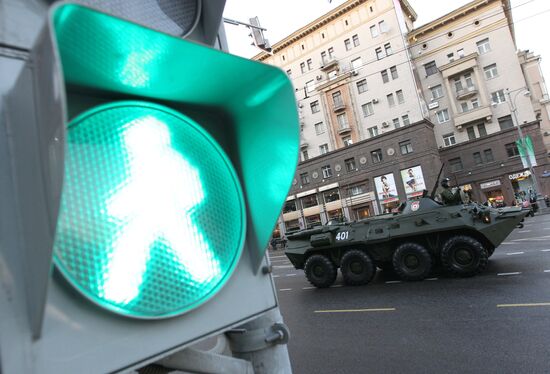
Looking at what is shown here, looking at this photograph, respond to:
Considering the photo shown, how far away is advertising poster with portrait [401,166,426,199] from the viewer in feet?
92.8

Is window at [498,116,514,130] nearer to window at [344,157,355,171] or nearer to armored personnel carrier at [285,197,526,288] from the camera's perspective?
window at [344,157,355,171]

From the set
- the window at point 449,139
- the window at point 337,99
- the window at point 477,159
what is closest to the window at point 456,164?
the window at point 477,159

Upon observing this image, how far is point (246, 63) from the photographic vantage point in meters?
0.77

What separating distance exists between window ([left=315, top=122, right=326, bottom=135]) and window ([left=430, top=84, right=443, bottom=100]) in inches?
377

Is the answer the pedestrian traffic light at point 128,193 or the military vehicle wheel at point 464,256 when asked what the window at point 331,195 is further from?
the pedestrian traffic light at point 128,193

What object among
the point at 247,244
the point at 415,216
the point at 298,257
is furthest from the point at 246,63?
→ the point at 298,257

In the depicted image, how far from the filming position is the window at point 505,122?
28.6 meters

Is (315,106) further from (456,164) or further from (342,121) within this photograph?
(456,164)

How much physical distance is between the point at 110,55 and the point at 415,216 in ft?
28.5

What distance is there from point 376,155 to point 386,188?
289 centimetres

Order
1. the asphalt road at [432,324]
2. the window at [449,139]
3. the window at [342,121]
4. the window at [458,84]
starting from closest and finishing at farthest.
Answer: the asphalt road at [432,324], the window at [458,84], the window at [449,139], the window at [342,121]

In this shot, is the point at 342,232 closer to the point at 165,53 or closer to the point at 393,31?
the point at 165,53

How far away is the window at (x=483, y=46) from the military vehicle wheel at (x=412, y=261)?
27949mm

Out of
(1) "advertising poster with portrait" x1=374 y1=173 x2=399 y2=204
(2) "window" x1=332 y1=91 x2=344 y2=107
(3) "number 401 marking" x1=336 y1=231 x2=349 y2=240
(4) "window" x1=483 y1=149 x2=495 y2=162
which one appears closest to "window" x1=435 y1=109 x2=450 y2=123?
(4) "window" x1=483 y1=149 x2=495 y2=162
